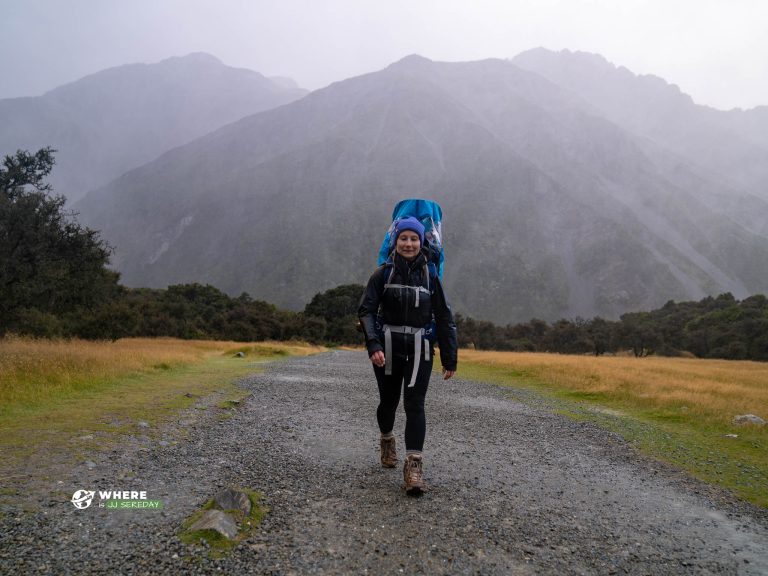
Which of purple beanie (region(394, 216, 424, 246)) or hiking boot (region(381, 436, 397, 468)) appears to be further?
hiking boot (region(381, 436, 397, 468))

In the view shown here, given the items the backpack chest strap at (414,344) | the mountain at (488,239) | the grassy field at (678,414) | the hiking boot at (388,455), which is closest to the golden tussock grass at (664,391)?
the grassy field at (678,414)

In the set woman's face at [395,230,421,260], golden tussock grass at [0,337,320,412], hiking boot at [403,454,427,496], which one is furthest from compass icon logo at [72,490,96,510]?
golden tussock grass at [0,337,320,412]

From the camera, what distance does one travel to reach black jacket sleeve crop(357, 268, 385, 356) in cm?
520

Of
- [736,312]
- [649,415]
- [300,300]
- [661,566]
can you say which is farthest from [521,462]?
[300,300]

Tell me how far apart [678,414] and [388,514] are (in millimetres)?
9310

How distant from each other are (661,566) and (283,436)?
4.88m

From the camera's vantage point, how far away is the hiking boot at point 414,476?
182 inches

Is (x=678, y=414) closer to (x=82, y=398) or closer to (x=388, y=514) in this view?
(x=388, y=514)

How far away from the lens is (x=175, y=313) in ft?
173

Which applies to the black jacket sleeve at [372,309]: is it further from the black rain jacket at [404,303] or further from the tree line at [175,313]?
the tree line at [175,313]

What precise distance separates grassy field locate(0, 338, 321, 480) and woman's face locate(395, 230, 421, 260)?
13.5ft

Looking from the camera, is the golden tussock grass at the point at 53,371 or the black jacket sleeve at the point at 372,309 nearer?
the black jacket sleeve at the point at 372,309

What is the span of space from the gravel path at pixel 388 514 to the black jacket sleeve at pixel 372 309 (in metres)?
1.51

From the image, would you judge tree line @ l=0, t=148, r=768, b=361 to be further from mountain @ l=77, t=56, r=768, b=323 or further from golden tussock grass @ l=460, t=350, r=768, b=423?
mountain @ l=77, t=56, r=768, b=323
